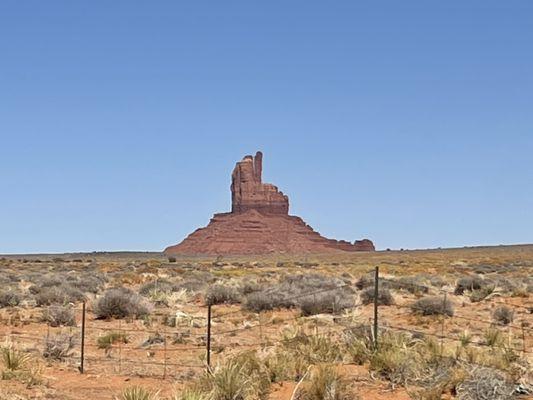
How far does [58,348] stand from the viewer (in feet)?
46.1

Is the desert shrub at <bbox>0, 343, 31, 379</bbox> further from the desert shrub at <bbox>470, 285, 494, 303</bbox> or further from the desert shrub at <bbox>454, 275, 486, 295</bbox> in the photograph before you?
the desert shrub at <bbox>454, 275, 486, 295</bbox>

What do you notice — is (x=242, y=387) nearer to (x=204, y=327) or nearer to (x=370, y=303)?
(x=204, y=327)

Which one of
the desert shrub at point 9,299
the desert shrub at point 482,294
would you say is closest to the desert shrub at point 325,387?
the desert shrub at point 9,299

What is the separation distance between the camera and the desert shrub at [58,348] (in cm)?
1399

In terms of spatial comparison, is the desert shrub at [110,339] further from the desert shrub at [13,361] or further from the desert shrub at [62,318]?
the desert shrub at [13,361]

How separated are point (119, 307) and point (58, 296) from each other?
4729 millimetres

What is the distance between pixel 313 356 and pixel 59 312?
9612 mm

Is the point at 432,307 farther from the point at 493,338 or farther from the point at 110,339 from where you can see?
the point at 110,339

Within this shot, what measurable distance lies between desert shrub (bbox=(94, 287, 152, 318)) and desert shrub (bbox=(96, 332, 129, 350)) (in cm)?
428

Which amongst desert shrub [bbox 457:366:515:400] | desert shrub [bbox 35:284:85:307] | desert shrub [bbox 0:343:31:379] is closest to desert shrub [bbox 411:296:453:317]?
desert shrub [bbox 457:366:515:400]

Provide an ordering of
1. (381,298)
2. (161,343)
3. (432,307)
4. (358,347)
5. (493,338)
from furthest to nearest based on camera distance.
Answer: (381,298)
(432,307)
(161,343)
(493,338)
(358,347)

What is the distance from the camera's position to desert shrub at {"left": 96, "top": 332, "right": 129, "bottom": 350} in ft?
51.7

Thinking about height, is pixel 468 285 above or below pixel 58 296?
above

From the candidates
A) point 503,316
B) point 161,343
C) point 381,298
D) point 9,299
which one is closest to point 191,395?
point 161,343
